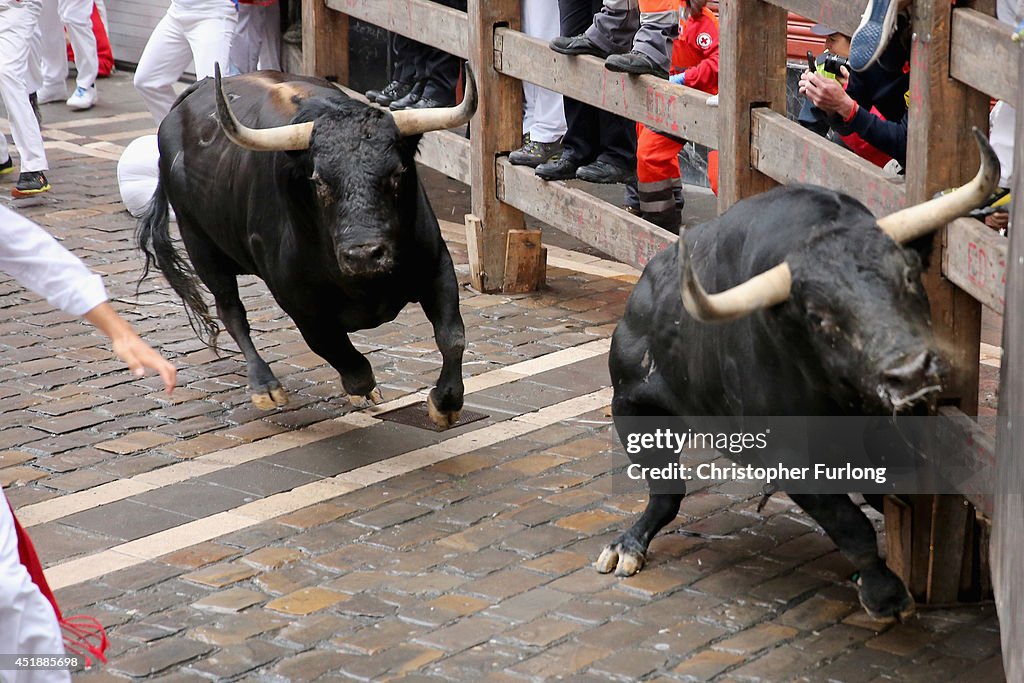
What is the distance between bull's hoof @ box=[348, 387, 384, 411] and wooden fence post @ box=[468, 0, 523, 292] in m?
1.87

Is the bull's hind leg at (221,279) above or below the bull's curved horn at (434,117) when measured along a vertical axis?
below

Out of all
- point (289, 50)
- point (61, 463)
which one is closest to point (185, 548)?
point (61, 463)

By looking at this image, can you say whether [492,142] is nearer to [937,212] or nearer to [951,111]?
[951,111]

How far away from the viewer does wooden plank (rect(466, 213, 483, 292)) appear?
28.4 feet

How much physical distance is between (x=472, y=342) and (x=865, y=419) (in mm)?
3648

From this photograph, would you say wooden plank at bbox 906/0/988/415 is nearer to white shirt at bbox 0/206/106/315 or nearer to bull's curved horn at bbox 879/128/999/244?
bull's curved horn at bbox 879/128/999/244

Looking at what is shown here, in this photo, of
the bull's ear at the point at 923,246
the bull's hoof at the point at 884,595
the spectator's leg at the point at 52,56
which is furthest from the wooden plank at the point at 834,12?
the spectator's leg at the point at 52,56

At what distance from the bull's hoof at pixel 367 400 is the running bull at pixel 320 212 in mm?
25

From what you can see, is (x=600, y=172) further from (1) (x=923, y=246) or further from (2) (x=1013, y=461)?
(2) (x=1013, y=461)

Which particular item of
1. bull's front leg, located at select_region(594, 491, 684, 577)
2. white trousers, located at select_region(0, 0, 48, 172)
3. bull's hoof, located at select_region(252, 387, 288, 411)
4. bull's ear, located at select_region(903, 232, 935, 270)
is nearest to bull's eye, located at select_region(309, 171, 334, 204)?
bull's hoof, located at select_region(252, 387, 288, 411)

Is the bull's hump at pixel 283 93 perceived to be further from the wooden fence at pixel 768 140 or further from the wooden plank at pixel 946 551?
the wooden plank at pixel 946 551

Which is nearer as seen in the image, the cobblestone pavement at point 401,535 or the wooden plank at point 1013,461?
the wooden plank at point 1013,461

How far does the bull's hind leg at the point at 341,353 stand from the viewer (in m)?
6.41

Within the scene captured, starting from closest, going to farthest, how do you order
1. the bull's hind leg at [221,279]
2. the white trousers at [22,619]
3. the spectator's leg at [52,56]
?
the white trousers at [22,619]
the bull's hind leg at [221,279]
the spectator's leg at [52,56]
